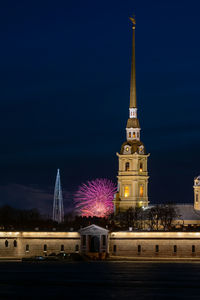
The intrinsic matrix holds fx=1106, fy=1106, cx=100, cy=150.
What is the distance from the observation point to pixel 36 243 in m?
171

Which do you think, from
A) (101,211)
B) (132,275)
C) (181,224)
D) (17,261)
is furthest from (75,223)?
(132,275)

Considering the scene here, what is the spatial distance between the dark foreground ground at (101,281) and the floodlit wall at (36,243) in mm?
22714

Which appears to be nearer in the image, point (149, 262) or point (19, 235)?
point (149, 262)

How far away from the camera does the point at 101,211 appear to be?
18900cm

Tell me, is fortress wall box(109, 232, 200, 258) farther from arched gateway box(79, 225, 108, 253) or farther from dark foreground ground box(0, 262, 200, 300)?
dark foreground ground box(0, 262, 200, 300)

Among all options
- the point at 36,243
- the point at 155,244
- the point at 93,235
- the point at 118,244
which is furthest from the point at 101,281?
the point at 36,243

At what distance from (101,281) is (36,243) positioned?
54366 millimetres

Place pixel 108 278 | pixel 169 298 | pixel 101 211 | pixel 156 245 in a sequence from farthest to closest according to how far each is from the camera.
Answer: pixel 101 211
pixel 156 245
pixel 108 278
pixel 169 298

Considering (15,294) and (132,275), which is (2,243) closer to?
(132,275)

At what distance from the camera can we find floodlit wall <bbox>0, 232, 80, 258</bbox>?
171 m

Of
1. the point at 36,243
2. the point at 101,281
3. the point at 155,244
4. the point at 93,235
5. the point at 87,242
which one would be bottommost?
the point at 101,281

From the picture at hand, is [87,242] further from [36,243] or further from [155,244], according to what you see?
[155,244]

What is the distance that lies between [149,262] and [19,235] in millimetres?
24315

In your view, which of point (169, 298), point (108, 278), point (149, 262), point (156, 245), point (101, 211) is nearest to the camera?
point (169, 298)
